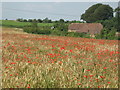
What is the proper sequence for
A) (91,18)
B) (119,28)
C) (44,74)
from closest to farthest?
1. (44,74)
2. (119,28)
3. (91,18)

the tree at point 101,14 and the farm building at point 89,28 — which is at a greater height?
the tree at point 101,14

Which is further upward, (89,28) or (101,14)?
(101,14)

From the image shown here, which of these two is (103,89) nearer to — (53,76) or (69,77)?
(69,77)

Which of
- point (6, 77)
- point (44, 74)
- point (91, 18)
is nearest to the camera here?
point (6, 77)

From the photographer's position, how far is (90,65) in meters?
5.86

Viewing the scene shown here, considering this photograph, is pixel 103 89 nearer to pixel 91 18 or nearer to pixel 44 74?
pixel 44 74

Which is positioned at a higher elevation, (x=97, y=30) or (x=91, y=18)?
(x=91, y=18)

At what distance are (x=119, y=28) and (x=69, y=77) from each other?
6082 cm

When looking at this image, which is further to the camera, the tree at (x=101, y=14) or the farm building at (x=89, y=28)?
the tree at (x=101, y=14)

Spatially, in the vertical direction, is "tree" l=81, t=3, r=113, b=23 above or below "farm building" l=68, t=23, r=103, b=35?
above

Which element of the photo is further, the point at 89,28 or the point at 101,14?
the point at 101,14

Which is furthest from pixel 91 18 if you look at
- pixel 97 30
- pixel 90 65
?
pixel 90 65

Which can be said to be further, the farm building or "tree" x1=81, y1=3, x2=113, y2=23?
"tree" x1=81, y1=3, x2=113, y2=23

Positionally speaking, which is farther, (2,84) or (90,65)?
(90,65)
